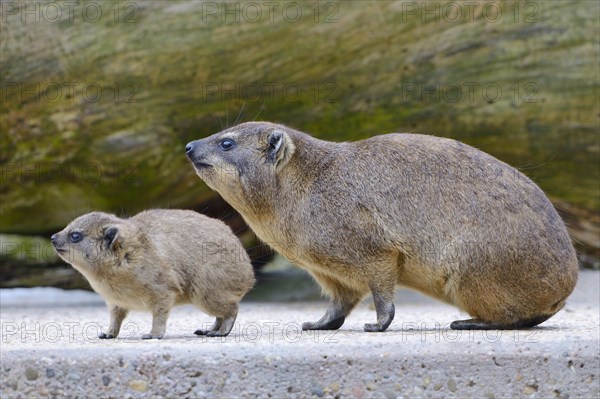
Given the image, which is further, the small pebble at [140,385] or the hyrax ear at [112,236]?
the hyrax ear at [112,236]

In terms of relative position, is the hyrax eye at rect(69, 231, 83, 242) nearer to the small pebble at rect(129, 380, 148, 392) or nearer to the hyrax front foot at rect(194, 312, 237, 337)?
the hyrax front foot at rect(194, 312, 237, 337)

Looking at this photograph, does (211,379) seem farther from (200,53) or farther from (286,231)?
(200,53)

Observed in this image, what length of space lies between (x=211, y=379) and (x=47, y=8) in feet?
19.1

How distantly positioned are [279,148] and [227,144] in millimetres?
354

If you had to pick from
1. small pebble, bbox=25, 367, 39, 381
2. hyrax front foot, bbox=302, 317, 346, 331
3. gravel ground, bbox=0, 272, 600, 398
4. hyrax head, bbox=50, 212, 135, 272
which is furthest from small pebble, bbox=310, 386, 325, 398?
hyrax head, bbox=50, 212, 135, 272

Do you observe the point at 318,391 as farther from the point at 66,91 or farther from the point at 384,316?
the point at 66,91

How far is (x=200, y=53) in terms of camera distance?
9805 mm

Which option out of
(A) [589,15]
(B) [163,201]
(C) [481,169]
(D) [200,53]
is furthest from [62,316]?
(A) [589,15]

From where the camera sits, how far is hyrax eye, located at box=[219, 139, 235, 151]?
22.3 ft

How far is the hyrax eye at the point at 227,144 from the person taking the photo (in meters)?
6.79

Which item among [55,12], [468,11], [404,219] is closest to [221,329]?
[404,219]

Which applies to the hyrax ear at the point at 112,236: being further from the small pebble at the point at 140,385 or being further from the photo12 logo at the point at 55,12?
the photo12 logo at the point at 55,12

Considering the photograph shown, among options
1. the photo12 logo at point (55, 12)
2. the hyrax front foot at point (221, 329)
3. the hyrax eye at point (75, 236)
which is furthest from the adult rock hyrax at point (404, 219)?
the photo12 logo at point (55, 12)

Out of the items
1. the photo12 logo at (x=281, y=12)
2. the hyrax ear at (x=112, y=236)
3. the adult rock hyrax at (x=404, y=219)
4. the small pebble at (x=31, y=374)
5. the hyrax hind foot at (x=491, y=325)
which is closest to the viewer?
the small pebble at (x=31, y=374)
